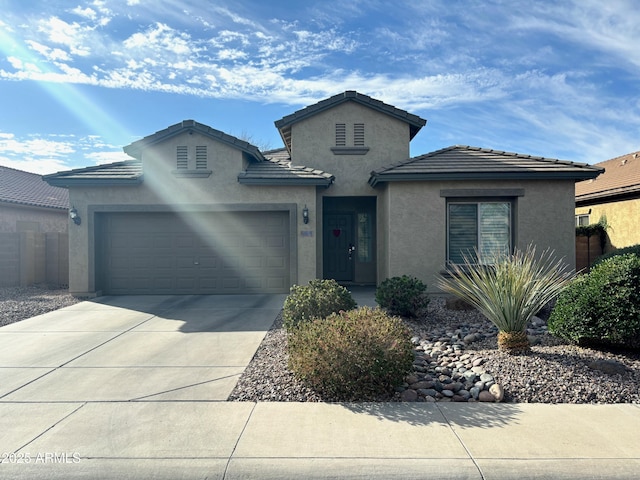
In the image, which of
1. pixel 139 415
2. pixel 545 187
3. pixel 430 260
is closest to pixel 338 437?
pixel 139 415

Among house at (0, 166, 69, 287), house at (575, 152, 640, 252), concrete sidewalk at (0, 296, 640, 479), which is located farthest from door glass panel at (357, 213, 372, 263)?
house at (0, 166, 69, 287)

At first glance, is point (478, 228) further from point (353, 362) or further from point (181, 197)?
point (181, 197)

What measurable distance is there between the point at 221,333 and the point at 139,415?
3132mm

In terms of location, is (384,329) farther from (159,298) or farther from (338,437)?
(159,298)

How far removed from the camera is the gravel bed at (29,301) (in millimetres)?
9039

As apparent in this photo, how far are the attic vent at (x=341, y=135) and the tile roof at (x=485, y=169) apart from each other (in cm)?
179

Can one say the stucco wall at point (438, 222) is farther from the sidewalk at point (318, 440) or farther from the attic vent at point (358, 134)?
the sidewalk at point (318, 440)

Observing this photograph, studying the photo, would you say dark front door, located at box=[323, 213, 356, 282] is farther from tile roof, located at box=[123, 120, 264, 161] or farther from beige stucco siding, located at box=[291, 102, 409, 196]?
tile roof, located at box=[123, 120, 264, 161]

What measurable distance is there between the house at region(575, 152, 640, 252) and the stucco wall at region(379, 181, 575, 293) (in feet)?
9.46

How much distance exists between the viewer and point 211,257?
11.2 meters

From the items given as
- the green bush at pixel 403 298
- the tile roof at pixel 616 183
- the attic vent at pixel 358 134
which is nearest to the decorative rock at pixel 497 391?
the green bush at pixel 403 298

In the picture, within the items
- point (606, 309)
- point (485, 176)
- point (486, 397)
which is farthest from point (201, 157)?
point (606, 309)

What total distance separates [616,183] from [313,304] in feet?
46.9

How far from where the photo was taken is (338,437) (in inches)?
144
